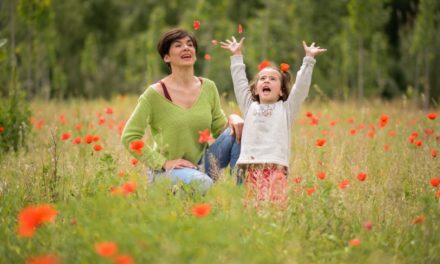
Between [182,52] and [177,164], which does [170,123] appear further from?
[182,52]

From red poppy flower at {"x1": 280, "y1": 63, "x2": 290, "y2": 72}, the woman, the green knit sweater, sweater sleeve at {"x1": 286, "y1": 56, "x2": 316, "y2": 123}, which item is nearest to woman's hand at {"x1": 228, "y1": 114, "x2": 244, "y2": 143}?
the woman

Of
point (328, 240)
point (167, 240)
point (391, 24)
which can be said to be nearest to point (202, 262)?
point (167, 240)

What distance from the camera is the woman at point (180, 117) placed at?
4094 millimetres

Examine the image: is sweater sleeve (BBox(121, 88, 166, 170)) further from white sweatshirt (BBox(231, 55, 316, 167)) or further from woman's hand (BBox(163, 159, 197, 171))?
white sweatshirt (BBox(231, 55, 316, 167))

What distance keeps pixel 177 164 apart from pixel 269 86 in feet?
2.69

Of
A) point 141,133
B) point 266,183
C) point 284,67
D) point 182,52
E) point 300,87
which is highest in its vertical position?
point 182,52

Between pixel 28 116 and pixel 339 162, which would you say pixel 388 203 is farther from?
pixel 28 116

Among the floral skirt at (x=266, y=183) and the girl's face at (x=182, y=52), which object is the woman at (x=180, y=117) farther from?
the floral skirt at (x=266, y=183)

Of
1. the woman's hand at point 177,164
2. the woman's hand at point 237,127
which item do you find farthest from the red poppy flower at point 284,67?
the woman's hand at point 177,164

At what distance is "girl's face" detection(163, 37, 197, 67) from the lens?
4.19 meters

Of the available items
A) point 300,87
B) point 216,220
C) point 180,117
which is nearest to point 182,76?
point 180,117

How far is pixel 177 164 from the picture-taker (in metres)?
4.03

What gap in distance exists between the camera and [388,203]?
3.55 metres

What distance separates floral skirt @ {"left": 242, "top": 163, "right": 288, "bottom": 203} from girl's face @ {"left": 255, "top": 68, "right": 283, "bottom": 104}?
45cm
